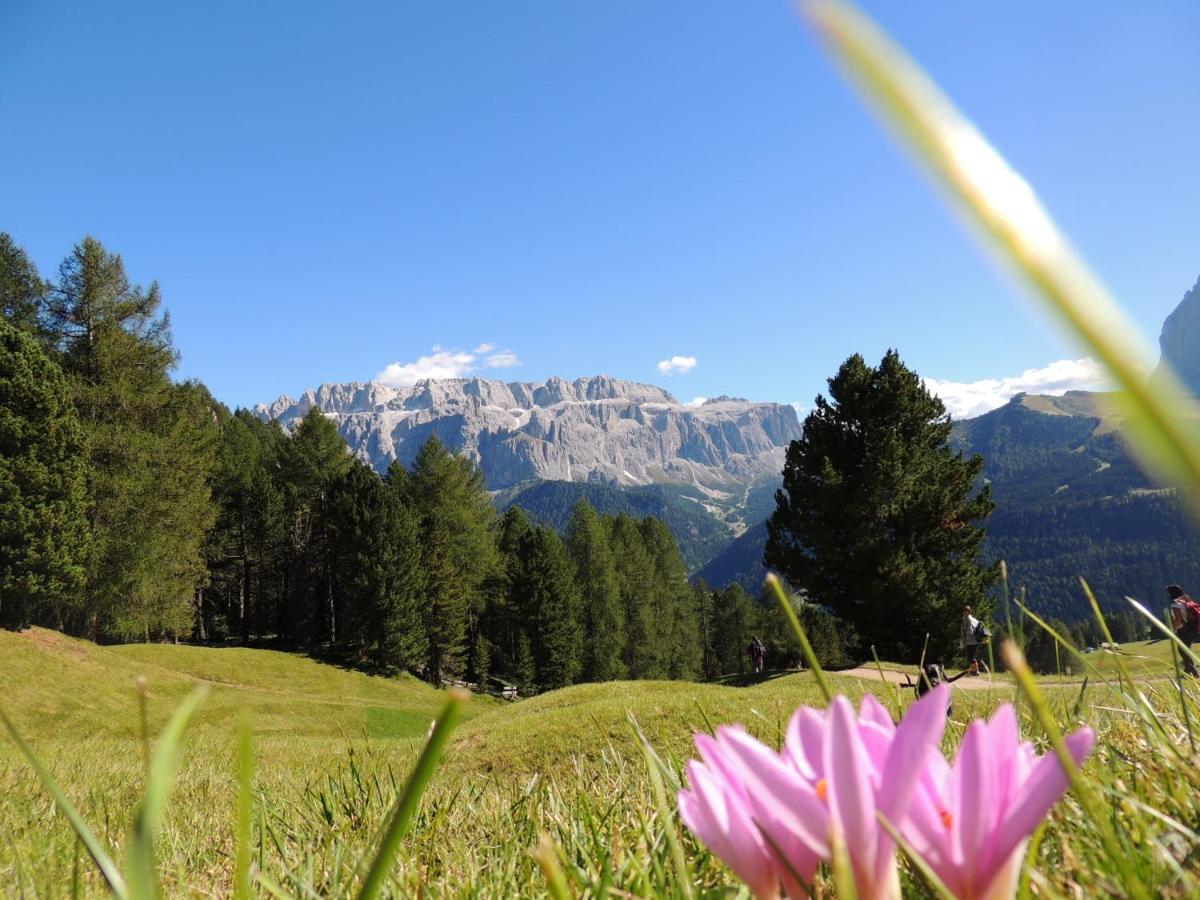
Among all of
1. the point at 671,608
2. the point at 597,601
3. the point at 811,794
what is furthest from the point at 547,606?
the point at 811,794

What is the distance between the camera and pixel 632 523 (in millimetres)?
58875

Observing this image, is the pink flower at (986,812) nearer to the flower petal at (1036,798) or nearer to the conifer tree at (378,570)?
the flower petal at (1036,798)

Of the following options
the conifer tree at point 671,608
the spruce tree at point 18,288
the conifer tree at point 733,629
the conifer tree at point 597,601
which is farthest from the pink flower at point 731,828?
the conifer tree at point 733,629

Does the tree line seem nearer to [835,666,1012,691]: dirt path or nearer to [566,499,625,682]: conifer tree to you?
[566,499,625,682]: conifer tree

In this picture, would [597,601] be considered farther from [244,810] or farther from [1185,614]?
[244,810]

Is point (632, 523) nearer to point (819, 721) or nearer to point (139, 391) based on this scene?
point (139, 391)

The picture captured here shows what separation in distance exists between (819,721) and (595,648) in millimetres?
51684

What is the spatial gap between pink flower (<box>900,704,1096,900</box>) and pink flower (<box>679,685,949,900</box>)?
0.03 metres

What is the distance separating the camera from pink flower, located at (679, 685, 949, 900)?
0.50 meters

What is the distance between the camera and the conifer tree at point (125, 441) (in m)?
28.1

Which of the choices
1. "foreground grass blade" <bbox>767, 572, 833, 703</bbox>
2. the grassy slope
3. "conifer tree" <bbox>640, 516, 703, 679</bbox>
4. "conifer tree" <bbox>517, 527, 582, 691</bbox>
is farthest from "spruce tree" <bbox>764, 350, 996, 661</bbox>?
"conifer tree" <bbox>640, 516, 703, 679</bbox>

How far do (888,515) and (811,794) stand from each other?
2430 centimetres

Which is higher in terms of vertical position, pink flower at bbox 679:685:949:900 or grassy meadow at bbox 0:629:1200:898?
pink flower at bbox 679:685:949:900

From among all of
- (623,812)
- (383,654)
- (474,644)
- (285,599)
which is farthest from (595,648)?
(623,812)
